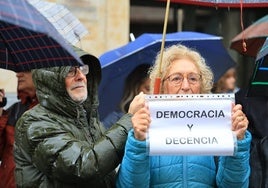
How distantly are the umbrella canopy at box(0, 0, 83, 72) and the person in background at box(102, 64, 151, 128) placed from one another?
72.5 inches

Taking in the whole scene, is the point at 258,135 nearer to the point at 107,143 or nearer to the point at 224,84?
the point at 107,143

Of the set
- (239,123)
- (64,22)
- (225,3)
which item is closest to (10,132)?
(64,22)

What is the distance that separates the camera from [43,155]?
10.1ft

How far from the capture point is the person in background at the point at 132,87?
5219 millimetres

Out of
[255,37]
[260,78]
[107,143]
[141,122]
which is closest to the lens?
[141,122]

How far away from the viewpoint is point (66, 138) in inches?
122

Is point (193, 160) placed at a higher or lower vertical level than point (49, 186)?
higher

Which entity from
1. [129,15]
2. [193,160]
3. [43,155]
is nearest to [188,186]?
[193,160]

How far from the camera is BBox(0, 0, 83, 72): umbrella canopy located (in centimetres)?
230

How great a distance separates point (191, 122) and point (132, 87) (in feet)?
7.81

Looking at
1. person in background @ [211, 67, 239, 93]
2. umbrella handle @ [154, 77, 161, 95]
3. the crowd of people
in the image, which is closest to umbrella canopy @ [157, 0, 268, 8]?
the crowd of people

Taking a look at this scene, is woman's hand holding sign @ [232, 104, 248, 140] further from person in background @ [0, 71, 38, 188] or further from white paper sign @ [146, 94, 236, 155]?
person in background @ [0, 71, 38, 188]

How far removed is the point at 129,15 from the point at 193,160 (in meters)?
6.11

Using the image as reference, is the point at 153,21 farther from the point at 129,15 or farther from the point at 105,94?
the point at 105,94
